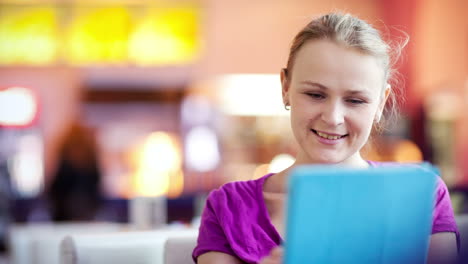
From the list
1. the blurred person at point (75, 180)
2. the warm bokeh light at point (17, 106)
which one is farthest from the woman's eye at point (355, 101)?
the warm bokeh light at point (17, 106)

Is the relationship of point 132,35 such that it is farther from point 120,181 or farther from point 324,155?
point 324,155

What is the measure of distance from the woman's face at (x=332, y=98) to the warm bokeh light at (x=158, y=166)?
5.56 meters

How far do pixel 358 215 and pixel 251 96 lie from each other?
6.09m

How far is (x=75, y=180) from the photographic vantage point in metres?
4.74

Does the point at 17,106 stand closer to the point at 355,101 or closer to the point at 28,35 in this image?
the point at 28,35

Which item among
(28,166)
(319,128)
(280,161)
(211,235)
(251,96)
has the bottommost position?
(28,166)

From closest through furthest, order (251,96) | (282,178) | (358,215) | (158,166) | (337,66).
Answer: (358,215) < (337,66) < (282,178) < (158,166) < (251,96)

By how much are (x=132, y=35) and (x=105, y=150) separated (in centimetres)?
111

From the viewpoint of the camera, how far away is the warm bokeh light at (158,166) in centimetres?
664

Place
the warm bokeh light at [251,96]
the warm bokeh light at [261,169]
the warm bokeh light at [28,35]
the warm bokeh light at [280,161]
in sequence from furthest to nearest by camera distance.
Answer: the warm bokeh light at [251,96]
the warm bokeh light at [28,35]
the warm bokeh light at [261,169]
the warm bokeh light at [280,161]

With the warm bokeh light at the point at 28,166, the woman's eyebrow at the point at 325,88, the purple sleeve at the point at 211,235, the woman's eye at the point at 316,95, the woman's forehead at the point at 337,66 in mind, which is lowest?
the warm bokeh light at the point at 28,166

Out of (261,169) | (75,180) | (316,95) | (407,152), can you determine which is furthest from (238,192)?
(261,169)

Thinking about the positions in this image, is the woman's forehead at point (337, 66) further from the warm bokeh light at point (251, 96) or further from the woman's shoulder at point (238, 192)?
the warm bokeh light at point (251, 96)

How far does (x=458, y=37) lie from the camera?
18.6 feet
